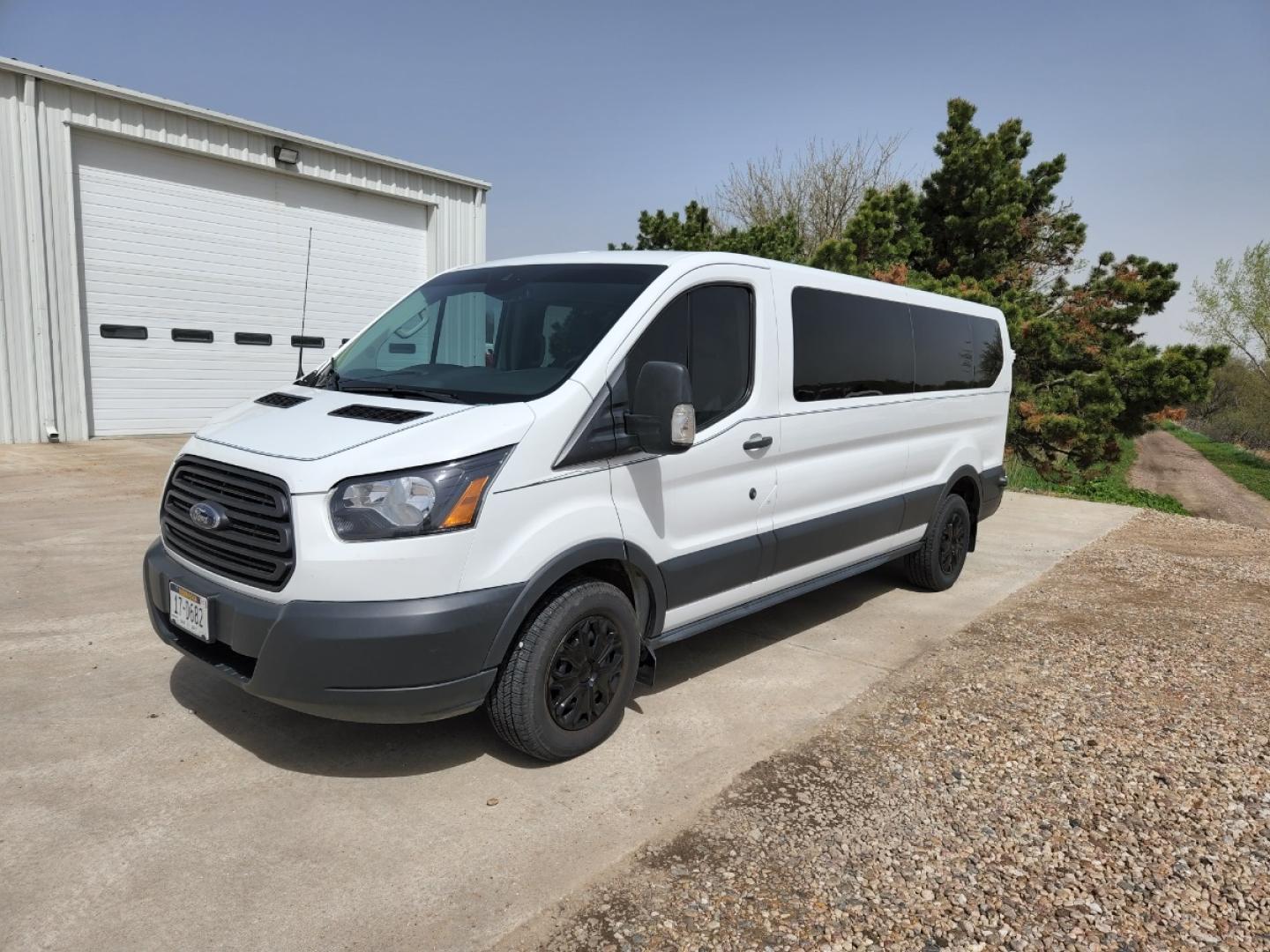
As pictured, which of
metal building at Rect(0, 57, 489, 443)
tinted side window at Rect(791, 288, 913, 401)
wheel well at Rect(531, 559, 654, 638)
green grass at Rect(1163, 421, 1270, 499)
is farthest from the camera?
green grass at Rect(1163, 421, 1270, 499)

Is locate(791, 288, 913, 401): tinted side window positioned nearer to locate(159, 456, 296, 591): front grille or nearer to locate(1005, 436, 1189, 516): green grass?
locate(159, 456, 296, 591): front grille

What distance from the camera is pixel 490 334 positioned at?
392 cm

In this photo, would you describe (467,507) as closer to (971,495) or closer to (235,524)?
(235,524)

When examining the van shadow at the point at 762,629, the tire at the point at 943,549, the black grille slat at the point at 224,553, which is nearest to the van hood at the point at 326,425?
the black grille slat at the point at 224,553

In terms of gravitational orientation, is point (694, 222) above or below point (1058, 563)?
above

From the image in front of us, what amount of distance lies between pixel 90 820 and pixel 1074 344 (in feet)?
59.0

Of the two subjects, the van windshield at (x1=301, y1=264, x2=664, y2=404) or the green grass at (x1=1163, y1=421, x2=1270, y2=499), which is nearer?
the van windshield at (x1=301, y1=264, x2=664, y2=404)

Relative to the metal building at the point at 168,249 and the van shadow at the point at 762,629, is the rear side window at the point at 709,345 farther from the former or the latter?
A: the metal building at the point at 168,249

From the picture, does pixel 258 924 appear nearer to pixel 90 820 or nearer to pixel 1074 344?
pixel 90 820

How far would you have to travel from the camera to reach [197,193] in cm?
1165

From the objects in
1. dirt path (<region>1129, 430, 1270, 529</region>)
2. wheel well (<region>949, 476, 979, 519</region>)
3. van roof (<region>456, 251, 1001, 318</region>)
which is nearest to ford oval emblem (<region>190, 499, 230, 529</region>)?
van roof (<region>456, 251, 1001, 318</region>)

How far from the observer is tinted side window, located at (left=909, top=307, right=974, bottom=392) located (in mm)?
5578

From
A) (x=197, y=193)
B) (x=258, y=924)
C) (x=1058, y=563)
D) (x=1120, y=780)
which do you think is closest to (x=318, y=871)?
(x=258, y=924)

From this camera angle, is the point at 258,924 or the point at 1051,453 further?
the point at 1051,453
